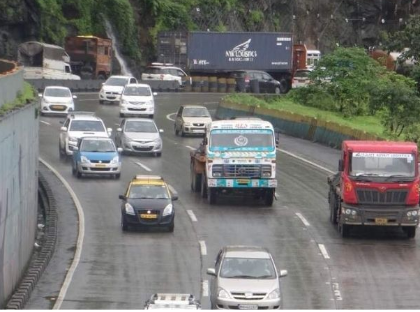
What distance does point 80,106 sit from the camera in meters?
70.9

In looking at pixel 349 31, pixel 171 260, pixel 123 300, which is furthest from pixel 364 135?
pixel 349 31

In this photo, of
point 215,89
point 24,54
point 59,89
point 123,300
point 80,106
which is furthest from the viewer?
point 215,89

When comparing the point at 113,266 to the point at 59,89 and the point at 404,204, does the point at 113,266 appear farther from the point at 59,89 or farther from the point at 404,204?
the point at 59,89

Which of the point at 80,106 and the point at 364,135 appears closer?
the point at 364,135

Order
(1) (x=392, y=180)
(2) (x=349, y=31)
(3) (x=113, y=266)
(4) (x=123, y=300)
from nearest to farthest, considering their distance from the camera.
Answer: (4) (x=123, y=300)
(3) (x=113, y=266)
(1) (x=392, y=180)
(2) (x=349, y=31)

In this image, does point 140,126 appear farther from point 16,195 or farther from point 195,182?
point 16,195

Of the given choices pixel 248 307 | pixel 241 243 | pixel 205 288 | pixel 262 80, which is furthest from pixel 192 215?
pixel 262 80

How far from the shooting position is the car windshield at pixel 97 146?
4696 centimetres

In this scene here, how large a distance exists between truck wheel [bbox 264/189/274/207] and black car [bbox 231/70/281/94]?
48226 millimetres

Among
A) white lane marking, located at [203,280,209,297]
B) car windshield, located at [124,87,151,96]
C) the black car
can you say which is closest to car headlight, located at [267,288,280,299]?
white lane marking, located at [203,280,209,297]

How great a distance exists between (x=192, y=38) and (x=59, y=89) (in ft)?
94.5

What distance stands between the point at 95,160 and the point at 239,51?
48.8 metres

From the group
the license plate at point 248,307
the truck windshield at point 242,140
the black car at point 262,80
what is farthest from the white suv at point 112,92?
the license plate at point 248,307

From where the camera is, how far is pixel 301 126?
6150 centimetres
